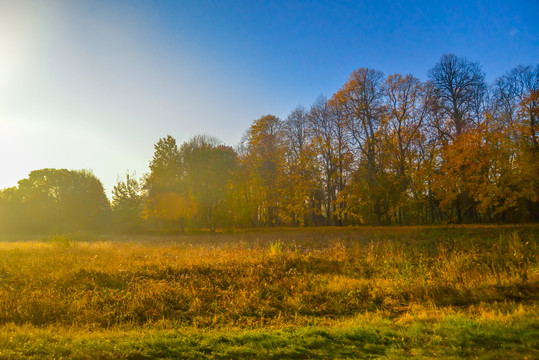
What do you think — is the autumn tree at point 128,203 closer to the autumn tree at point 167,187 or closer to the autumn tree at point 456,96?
the autumn tree at point 167,187

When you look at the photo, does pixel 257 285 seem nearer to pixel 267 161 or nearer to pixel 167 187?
pixel 267 161

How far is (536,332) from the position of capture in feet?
17.8

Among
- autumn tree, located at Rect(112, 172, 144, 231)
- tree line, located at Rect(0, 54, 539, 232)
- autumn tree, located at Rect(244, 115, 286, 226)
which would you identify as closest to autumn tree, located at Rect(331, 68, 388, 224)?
tree line, located at Rect(0, 54, 539, 232)

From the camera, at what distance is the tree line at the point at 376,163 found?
24.6 meters

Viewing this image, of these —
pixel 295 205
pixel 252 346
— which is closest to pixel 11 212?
pixel 295 205

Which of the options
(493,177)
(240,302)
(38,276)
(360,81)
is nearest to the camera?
(240,302)

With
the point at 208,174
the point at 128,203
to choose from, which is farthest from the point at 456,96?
the point at 128,203

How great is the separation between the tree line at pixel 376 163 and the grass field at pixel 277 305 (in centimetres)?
1157

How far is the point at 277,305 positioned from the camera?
8789mm

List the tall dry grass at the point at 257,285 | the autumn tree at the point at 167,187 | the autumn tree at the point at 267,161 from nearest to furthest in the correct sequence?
the tall dry grass at the point at 257,285, the autumn tree at the point at 267,161, the autumn tree at the point at 167,187

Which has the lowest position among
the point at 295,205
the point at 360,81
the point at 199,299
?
the point at 199,299

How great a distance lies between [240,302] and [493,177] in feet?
85.6

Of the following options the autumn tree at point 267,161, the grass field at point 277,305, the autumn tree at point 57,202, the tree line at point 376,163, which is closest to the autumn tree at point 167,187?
the tree line at point 376,163

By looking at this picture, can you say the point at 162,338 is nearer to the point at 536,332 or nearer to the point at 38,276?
the point at 536,332
